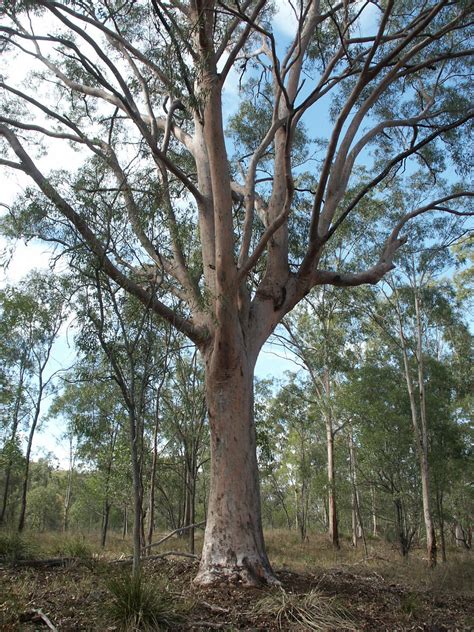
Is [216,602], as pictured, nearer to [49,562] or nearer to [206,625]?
[206,625]

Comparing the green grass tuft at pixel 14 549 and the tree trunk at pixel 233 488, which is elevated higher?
the tree trunk at pixel 233 488

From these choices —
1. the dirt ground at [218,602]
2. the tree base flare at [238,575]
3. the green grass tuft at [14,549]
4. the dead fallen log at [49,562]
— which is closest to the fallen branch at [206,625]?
the dirt ground at [218,602]

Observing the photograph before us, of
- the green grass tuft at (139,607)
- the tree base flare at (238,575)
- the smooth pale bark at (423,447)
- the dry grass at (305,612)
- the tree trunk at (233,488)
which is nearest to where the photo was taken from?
the green grass tuft at (139,607)

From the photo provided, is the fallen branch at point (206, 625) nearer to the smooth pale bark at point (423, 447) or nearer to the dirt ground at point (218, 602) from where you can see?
the dirt ground at point (218, 602)

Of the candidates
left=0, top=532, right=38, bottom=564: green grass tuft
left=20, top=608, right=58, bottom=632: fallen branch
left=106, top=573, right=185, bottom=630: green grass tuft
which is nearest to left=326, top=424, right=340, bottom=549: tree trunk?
left=0, top=532, right=38, bottom=564: green grass tuft

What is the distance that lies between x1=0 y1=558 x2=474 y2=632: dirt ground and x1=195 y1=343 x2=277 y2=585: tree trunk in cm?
26

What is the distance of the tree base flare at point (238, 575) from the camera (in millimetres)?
5098

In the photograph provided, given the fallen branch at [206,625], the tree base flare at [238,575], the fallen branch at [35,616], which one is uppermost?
the tree base flare at [238,575]

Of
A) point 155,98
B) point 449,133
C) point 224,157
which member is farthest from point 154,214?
point 449,133

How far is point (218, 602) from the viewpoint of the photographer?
179 inches

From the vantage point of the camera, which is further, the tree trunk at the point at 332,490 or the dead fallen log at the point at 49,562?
the tree trunk at the point at 332,490

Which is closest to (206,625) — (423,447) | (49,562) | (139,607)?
(139,607)

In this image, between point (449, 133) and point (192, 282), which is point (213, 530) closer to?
point (192, 282)

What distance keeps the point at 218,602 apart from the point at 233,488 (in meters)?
1.20
